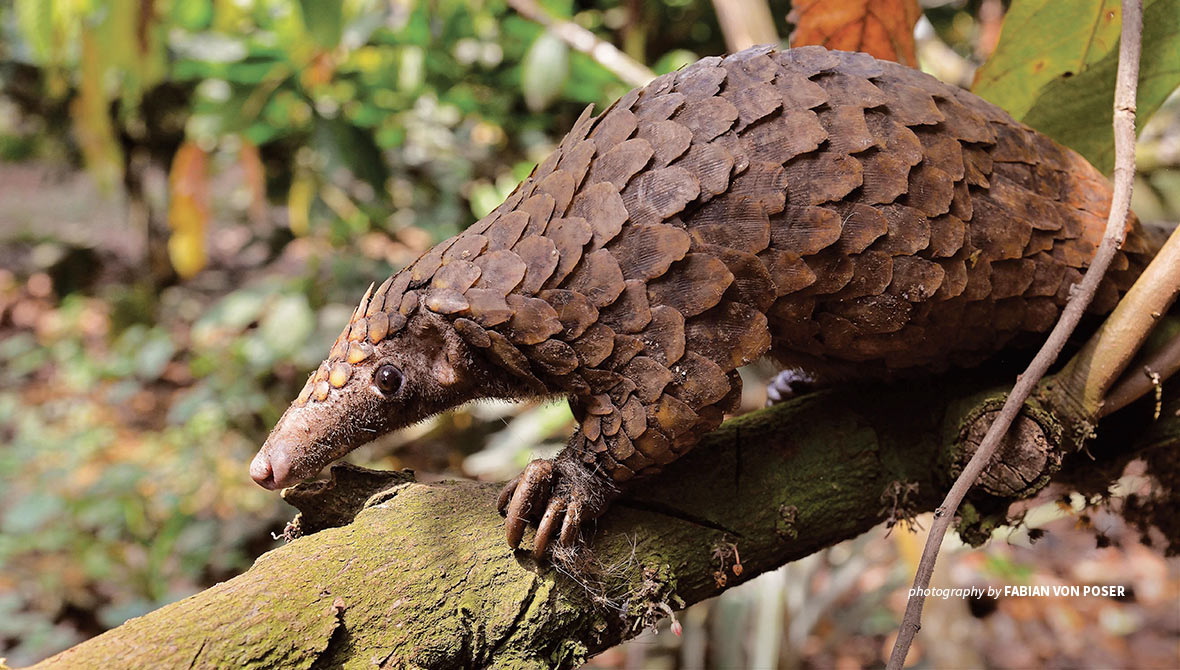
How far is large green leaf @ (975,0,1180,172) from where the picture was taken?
1.44 metres

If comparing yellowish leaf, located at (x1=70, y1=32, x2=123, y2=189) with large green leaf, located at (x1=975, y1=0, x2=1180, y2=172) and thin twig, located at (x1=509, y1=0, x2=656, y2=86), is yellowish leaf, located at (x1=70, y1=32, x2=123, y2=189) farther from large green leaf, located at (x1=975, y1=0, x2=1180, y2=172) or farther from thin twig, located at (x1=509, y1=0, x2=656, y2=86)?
large green leaf, located at (x1=975, y1=0, x2=1180, y2=172)

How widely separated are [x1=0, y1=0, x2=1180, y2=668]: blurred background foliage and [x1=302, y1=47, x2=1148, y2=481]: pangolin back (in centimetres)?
117

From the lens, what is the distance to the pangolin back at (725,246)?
1134mm

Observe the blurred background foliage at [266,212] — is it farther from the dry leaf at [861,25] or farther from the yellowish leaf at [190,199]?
the dry leaf at [861,25]

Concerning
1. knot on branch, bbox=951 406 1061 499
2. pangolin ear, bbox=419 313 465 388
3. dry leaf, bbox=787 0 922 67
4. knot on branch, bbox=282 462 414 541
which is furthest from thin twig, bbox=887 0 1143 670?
knot on branch, bbox=282 462 414 541

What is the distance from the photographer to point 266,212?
5.17m

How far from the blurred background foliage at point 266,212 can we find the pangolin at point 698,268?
3.79 feet

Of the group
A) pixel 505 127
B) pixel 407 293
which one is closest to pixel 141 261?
pixel 505 127

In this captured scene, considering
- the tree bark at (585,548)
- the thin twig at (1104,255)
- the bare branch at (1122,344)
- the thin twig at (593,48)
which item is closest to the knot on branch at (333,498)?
the tree bark at (585,548)

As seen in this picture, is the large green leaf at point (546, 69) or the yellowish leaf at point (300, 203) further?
the yellowish leaf at point (300, 203)

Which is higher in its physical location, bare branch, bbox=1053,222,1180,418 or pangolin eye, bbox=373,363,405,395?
pangolin eye, bbox=373,363,405,395

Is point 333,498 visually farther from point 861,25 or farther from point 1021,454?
point 861,25

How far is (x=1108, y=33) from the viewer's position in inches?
59.0

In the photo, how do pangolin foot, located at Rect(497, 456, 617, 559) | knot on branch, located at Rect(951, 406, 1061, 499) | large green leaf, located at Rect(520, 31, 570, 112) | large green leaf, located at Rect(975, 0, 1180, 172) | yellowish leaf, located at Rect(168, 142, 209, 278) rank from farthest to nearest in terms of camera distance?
1. yellowish leaf, located at Rect(168, 142, 209, 278)
2. large green leaf, located at Rect(520, 31, 570, 112)
3. large green leaf, located at Rect(975, 0, 1180, 172)
4. knot on branch, located at Rect(951, 406, 1061, 499)
5. pangolin foot, located at Rect(497, 456, 617, 559)
